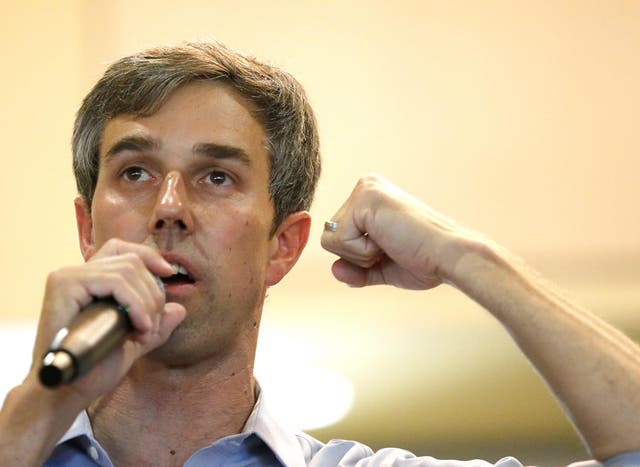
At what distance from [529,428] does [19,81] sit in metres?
2.46

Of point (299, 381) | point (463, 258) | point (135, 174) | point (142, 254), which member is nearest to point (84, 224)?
point (135, 174)

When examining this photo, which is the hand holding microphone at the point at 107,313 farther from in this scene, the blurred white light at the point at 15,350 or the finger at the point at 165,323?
the blurred white light at the point at 15,350

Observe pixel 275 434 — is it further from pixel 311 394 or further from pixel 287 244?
pixel 311 394

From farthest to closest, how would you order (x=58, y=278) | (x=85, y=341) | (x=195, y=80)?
(x=195, y=80) → (x=58, y=278) → (x=85, y=341)

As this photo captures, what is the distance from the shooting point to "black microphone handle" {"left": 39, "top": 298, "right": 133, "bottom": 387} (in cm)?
128

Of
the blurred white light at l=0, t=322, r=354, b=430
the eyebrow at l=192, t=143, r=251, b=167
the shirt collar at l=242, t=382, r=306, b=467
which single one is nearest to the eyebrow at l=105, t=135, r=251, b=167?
the eyebrow at l=192, t=143, r=251, b=167

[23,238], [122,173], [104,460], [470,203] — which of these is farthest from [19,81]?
[104,460]

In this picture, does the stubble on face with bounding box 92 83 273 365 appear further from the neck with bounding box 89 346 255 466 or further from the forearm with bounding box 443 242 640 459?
the forearm with bounding box 443 242 640 459

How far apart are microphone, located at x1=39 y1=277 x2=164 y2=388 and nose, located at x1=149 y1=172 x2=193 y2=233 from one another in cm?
38

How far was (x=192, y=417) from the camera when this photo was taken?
2080 mm

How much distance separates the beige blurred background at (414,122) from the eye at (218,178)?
217 cm

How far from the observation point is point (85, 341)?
136 cm

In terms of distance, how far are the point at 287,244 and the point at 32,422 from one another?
0.79m

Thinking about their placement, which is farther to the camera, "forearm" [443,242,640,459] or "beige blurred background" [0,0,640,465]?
"beige blurred background" [0,0,640,465]
